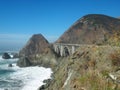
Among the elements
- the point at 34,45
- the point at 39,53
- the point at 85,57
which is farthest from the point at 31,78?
the point at 34,45

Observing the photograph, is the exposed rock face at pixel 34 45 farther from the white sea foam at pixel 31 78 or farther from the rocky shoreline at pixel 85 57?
the white sea foam at pixel 31 78

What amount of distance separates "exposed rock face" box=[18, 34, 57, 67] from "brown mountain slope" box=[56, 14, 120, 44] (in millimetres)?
10643

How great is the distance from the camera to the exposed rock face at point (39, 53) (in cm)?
8269

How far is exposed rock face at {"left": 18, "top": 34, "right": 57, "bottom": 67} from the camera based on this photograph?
3255 inches

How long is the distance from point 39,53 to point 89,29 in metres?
33.8

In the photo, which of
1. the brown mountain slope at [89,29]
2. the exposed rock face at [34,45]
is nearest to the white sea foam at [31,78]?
the brown mountain slope at [89,29]

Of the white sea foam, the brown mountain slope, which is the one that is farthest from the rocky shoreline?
the white sea foam

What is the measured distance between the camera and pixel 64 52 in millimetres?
95875

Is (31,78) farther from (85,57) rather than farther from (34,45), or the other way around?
(34,45)

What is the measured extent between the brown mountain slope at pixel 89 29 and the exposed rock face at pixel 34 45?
26.3ft

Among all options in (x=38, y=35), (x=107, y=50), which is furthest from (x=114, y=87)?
(x=38, y=35)

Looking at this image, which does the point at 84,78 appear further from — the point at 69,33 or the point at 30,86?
the point at 69,33

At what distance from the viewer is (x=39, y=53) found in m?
98.2

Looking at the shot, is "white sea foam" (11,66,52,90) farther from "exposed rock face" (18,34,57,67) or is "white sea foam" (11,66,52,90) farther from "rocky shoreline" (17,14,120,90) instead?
"exposed rock face" (18,34,57,67)
